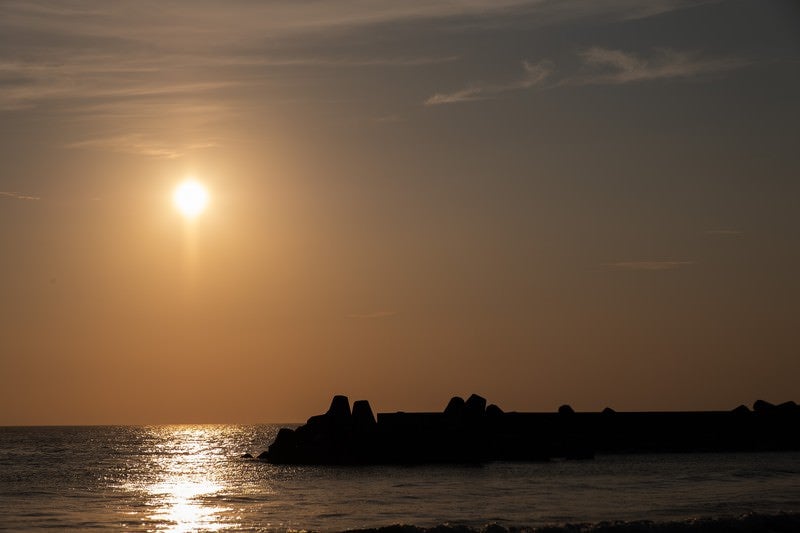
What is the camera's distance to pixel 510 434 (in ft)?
209

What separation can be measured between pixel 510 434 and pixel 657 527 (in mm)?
36249

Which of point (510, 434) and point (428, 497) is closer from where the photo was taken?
point (428, 497)

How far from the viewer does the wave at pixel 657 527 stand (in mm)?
27453

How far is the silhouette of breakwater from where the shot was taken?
57219 millimetres

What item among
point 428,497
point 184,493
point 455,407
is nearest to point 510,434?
point 455,407

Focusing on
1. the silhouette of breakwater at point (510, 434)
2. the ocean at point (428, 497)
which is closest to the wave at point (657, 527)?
the ocean at point (428, 497)

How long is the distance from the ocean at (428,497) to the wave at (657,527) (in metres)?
0.06

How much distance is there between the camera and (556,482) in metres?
43.7

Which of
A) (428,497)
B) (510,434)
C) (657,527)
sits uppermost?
(510,434)

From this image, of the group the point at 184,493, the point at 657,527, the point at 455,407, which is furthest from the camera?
the point at 455,407

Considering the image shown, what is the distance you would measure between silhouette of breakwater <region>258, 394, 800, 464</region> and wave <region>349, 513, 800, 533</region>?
93.5ft

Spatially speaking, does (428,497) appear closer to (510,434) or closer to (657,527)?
(657,527)

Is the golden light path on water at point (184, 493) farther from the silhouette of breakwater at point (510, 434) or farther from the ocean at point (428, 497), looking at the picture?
the silhouette of breakwater at point (510, 434)

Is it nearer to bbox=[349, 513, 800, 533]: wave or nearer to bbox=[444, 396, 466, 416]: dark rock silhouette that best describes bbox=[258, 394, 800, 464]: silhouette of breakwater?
bbox=[444, 396, 466, 416]: dark rock silhouette
